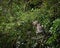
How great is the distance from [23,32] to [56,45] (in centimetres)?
73

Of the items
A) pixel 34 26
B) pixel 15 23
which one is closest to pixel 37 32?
pixel 34 26

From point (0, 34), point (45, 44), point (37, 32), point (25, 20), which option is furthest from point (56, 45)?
point (0, 34)

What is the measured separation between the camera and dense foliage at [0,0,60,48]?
11.4 ft

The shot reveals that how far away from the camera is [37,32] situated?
12.5 feet

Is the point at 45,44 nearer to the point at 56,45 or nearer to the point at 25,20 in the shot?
the point at 56,45

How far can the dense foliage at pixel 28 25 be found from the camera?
347 cm

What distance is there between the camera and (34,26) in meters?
3.87

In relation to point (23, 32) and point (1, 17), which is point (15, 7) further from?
point (23, 32)

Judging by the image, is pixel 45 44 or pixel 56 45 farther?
pixel 45 44

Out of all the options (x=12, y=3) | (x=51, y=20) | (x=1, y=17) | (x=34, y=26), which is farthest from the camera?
(x=12, y=3)

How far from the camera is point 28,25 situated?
3896 mm

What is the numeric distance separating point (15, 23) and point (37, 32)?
45cm

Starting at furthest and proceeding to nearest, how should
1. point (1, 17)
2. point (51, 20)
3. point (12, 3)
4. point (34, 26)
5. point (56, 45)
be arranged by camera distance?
point (12, 3)
point (1, 17)
point (34, 26)
point (51, 20)
point (56, 45)

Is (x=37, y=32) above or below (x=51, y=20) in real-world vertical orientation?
below
